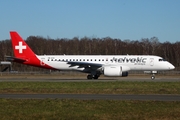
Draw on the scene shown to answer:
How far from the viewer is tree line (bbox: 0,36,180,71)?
113 m

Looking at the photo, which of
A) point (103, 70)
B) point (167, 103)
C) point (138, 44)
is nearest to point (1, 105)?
point (167, 103)

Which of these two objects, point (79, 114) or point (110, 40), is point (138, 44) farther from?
point (79, 114)

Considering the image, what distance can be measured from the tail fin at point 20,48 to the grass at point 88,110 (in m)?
28.9

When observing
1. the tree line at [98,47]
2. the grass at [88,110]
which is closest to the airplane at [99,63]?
the grass at [88,110]

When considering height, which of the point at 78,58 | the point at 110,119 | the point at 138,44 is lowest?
the point at 110,119

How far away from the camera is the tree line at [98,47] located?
113m

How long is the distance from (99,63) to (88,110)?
30359 millimetres

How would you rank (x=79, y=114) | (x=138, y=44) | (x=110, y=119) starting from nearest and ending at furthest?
(x=110, y=119)
(x=79, y=114)
(x=138, y=44)

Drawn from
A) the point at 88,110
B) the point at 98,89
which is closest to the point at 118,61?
the point at 98,89

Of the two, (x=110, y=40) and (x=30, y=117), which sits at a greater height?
(x=110, y=40)

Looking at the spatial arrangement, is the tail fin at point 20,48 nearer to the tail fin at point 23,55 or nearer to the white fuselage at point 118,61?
the tail fin at point 23,55

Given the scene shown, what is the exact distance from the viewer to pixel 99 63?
4584cm

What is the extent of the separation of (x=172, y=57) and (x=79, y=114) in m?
102

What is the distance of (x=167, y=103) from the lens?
17.9 m
